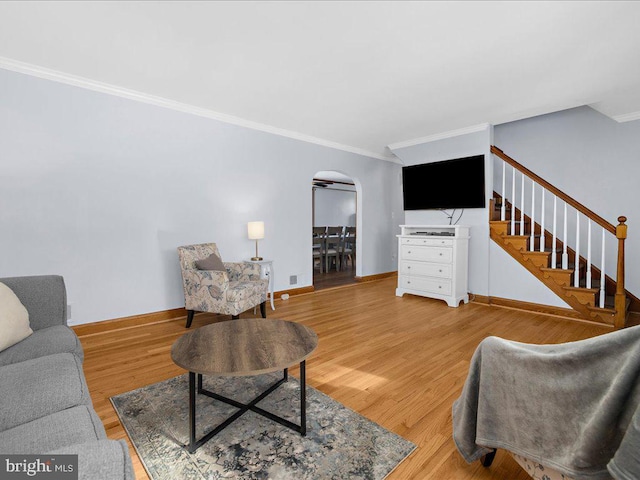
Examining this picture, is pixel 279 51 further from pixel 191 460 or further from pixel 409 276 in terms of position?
pixel 409 276

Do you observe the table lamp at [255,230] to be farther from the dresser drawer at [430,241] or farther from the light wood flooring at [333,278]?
the dresser drawer at [430,241]

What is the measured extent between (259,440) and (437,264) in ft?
11.5

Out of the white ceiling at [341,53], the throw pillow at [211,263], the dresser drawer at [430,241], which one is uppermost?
the white ceiling at [341,53]

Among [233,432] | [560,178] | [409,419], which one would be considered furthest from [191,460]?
[560,178]

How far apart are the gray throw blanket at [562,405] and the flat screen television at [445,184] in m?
3.68

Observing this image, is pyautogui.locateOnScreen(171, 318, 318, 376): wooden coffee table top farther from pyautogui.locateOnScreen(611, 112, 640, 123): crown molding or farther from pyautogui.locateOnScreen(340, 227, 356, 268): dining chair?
Result: pyautogui.locateOnScreen(340, 227, 356, 268): dining chair

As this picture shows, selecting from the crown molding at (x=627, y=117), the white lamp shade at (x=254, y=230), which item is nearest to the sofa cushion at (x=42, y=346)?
the white lamp shade at (x=254, y=230)

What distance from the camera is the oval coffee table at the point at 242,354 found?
148 centimetres

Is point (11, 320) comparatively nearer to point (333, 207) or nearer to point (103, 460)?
point (103, 460)

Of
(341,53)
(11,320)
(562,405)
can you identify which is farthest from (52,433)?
(341,53)

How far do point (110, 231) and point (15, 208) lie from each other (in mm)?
724

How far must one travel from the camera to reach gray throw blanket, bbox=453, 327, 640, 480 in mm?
885

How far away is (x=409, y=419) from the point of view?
1.79 m

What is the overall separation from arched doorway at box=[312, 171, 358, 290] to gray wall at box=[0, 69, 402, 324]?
1.73 m
